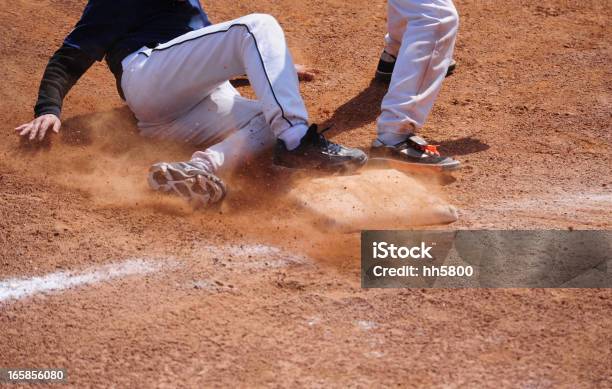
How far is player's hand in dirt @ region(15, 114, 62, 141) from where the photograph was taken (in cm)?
379

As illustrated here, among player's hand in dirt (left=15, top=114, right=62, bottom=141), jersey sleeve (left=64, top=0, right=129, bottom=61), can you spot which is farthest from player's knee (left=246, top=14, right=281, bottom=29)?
player's hand in dirt (left=15, top=114, right=62, bottom=141)

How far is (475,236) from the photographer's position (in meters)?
3.47

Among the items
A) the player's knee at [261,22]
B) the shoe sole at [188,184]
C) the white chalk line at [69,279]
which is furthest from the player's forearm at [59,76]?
the white chalk line at [69,279]

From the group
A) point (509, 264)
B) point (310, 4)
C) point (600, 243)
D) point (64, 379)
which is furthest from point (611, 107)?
point (64, 379)

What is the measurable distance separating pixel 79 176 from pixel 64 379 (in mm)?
1542

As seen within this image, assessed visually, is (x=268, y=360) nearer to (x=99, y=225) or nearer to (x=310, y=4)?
(x=99, y=225)

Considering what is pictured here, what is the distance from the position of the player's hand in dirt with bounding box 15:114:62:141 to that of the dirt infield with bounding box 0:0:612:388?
0.81 ft

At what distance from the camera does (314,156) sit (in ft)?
12.3

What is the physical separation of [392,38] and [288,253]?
2073 millimetres

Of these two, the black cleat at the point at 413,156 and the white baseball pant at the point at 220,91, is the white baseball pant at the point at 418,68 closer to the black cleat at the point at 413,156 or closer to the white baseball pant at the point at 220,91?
A: the black cleat at the point at 413,156

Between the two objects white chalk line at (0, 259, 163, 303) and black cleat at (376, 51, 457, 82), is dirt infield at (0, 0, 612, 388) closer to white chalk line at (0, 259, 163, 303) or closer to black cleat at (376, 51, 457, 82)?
white chalk line at (0, 259, 163, 303)

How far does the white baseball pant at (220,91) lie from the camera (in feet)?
12.4

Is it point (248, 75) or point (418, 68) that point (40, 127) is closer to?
point (248, 75)

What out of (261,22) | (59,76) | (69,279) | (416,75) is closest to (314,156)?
(261,22)
